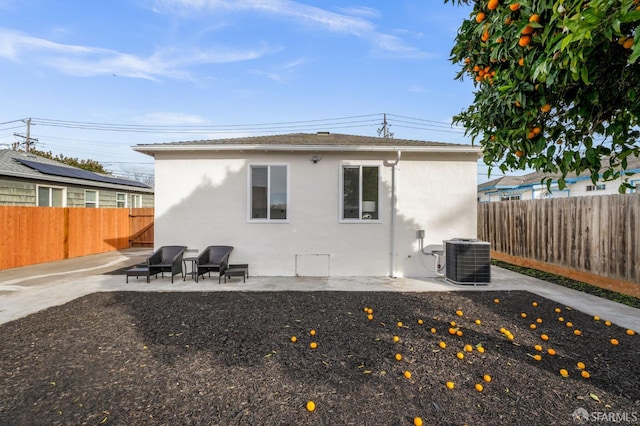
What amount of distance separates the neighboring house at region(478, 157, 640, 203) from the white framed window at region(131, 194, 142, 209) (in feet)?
58.4

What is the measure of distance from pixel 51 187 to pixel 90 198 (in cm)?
185

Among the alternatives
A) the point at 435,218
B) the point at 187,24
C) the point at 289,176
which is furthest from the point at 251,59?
the point at 435,218

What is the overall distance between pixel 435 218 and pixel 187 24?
31.9ft

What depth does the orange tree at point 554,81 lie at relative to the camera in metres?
1.66

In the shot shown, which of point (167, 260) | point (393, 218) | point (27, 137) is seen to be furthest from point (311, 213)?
point (27, 137)

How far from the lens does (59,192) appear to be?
1123 centimetres

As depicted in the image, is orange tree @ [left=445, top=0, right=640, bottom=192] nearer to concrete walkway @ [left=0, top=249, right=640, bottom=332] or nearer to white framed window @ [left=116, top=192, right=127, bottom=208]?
concrete walkway @ [left=0, top=249, right=640, bottom=332]

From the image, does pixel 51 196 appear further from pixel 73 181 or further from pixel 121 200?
pixel 121 200

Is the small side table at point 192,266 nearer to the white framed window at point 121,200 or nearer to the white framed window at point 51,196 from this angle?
the white framed window at point 51,196

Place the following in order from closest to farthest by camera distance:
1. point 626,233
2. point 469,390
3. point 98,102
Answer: point 469,390
point 626,233
point 98,102

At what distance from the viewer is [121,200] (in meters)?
14.6

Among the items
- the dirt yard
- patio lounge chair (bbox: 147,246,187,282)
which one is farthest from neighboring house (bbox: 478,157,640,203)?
patio lounge chair (bbox: 147,246,187,282)

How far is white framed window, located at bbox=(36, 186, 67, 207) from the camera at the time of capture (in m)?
10.5

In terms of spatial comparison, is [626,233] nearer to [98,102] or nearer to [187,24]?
[187,24]
